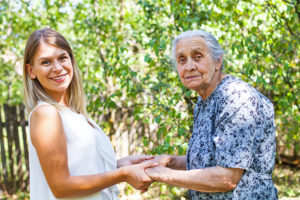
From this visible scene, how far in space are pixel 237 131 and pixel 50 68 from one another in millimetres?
1248

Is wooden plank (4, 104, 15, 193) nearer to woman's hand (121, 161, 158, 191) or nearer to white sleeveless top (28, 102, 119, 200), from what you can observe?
white sleeveless top (28, 102, 119, 200)

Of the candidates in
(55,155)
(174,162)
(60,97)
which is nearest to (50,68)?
(60,97)

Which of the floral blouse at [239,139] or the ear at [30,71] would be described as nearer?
the floral blouse at [239,139]

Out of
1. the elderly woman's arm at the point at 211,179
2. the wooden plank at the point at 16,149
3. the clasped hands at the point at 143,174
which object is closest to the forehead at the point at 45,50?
the clasped hands at the point at 143,174

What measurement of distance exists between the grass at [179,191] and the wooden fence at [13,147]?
9.0 inches

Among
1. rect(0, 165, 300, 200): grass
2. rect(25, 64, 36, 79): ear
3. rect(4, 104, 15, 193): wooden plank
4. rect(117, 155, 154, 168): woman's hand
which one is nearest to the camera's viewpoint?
rect(25, 64, 36, 79): ear

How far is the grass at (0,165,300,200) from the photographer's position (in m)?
5.66

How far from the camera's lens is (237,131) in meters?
1.81

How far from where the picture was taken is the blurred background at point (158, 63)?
147 inches

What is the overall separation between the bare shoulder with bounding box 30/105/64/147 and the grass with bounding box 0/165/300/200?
3.63 meters

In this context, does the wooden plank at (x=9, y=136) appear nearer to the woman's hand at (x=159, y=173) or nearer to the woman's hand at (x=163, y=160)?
the woman's hand at (x=163, y=160)

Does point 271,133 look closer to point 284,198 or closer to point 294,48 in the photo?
point 294,48

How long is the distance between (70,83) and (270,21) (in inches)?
118

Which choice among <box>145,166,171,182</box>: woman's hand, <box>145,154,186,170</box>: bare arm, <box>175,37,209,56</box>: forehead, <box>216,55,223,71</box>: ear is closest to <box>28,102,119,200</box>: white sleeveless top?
<box>145,166,171,182</box>: woman's hand
